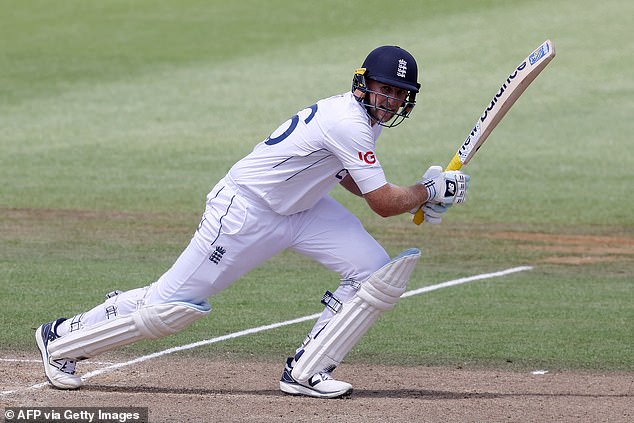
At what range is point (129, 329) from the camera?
7.14m

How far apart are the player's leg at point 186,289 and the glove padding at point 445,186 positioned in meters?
0.92

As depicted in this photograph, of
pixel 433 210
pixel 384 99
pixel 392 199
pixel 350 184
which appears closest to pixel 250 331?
pixel 350 184

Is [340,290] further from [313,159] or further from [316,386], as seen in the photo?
[313,159]

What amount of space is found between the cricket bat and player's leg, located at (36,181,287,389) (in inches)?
44.7

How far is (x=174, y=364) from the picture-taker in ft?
26.7

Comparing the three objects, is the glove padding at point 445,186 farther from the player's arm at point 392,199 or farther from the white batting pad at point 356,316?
the white batting pad at point 356,316

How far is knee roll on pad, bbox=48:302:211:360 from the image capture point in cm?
707

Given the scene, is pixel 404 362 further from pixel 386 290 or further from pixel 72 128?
pixel 72 128

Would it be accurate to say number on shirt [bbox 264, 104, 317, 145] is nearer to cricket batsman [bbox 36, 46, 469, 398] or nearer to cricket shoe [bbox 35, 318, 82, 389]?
cricket batsman [bbox 36, 46, 469, 398]

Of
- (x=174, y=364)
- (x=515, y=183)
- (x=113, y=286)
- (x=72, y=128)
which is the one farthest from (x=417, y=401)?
(x=72, y=128)

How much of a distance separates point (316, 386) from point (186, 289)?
983 millimetres

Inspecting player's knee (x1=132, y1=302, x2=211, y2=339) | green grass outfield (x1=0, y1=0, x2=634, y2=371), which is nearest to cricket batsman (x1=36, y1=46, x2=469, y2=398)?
player's knee (x1=132, y1=302, x2=211, y2=339)

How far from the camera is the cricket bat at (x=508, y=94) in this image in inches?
298

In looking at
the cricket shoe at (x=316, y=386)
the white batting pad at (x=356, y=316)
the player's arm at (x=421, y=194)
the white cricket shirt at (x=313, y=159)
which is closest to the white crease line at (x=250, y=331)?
the cricket shoe at (x=316, y=386)
